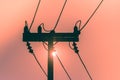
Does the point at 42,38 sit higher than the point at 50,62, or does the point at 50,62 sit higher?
the point at 42,38

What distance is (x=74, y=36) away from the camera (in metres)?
6.26

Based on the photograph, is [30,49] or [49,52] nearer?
[49,52]

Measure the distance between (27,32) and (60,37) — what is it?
0.69 meters

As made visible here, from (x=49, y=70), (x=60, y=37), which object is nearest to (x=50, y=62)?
(x=49, y=70)

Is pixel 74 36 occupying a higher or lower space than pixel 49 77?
higher

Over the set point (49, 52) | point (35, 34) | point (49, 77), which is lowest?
point (49, 77)

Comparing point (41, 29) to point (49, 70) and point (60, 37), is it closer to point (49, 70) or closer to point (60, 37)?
point (60, 37)

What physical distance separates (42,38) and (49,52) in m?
0.32

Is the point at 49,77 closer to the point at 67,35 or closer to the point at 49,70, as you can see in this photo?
the point at 49,70

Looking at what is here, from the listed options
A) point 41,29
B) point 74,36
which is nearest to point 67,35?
point 74,36

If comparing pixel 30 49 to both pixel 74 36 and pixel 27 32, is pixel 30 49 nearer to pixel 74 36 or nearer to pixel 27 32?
pixel 27 32

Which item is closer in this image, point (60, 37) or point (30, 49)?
point (60, 37)

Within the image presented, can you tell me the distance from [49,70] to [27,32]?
899 mm

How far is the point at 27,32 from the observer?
6.30m
